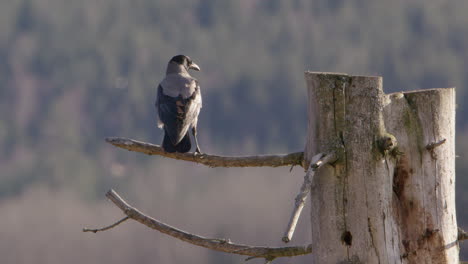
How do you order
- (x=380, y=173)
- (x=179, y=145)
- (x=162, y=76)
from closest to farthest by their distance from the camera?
(x=380, y=173)
(x=179, y=145)
(x=162, y=76)

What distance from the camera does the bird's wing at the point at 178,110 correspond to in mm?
7723

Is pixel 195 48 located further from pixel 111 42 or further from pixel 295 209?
pixel 295 209

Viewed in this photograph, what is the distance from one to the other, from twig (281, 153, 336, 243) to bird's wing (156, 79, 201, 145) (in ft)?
11.1

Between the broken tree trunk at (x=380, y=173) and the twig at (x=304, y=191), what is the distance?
107mm

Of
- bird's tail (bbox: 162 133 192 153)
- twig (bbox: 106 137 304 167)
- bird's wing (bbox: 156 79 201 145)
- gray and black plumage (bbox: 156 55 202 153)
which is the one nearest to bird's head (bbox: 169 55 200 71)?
gray and black plumage (bbox: 156 55 202 153)

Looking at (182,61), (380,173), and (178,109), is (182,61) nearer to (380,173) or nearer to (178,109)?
(178,109)

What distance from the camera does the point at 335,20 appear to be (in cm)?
3391

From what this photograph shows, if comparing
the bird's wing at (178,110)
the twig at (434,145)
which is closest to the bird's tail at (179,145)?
the bird's wing at (178,110)

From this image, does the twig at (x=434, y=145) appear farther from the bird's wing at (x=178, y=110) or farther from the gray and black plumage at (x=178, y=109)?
the bird's wing at (x=178, y=110)

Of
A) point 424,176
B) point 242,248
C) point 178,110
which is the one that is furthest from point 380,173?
point 178,110

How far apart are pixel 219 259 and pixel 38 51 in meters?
17.1

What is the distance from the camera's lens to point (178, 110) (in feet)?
26.5

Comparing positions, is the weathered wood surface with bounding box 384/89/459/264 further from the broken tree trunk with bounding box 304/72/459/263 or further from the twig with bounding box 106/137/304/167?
the twig with bounding box 106/137/304/167

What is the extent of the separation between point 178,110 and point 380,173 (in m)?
4.06
